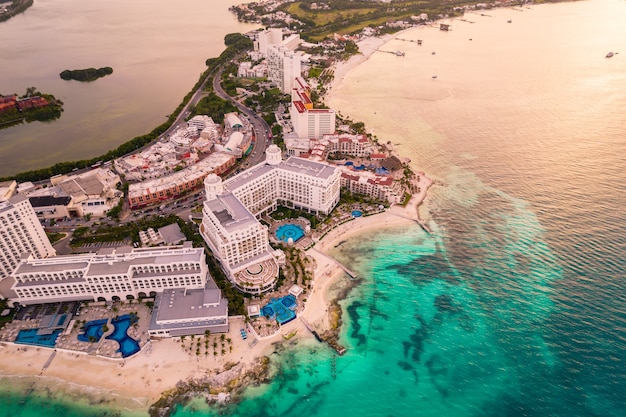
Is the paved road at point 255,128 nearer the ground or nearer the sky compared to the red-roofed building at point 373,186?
nearer the sky

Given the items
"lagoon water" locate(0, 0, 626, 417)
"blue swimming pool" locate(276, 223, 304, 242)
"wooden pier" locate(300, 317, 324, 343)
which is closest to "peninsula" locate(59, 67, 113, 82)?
"lagoon water" locate(0, 0, 626, 417)

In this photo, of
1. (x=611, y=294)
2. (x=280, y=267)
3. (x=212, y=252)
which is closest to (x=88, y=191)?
(x=212, y=252)

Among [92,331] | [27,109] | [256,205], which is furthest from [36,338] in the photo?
[27,109]

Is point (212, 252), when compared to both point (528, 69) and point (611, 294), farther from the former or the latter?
point (528, 69)

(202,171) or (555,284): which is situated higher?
(202,171)

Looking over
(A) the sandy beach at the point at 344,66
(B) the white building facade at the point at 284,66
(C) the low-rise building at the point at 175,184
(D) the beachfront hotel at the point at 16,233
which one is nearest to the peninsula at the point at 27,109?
(C) the low-rise building at the point at 175,184

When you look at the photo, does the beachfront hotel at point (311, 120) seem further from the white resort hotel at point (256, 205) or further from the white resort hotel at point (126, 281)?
the white resort hotel at point (126, 281)
